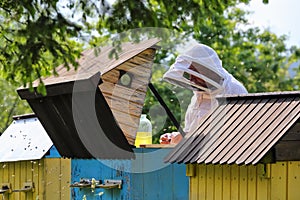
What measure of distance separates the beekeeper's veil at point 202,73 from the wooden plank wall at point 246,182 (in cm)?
110

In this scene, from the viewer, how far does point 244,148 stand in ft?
21.1

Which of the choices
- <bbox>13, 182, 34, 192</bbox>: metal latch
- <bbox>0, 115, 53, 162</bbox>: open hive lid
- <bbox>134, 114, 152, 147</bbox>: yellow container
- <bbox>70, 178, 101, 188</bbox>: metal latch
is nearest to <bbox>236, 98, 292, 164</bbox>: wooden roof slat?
<bbox>134, 114, 152, 147</bbox>: yellow container

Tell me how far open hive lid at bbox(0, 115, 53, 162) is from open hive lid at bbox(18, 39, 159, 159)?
4.25 feet

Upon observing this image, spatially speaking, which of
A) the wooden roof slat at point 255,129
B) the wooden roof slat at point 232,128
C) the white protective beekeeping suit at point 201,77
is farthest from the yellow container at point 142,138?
the wooden roof slat at point 255,129

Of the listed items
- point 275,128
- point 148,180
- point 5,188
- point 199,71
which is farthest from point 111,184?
point 5,188

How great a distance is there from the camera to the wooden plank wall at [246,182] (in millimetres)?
6211

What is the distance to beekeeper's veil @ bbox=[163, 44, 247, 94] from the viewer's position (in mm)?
7801

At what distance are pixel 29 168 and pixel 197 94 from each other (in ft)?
8.81

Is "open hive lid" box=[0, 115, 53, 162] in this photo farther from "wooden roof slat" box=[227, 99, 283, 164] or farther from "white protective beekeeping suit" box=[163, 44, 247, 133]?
"wooden roof slat" box=[227, 99, 283, 164]

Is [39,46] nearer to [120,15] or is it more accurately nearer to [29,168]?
[120,15]

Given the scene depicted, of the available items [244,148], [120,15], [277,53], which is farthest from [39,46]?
[277,53]

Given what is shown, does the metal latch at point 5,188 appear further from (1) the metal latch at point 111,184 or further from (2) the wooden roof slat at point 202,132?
(2) the wooden roof slat at point 202,132

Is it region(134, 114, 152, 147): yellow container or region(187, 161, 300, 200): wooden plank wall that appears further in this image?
region(134, 114, 152, 147): yellow container

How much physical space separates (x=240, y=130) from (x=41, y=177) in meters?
3.41
